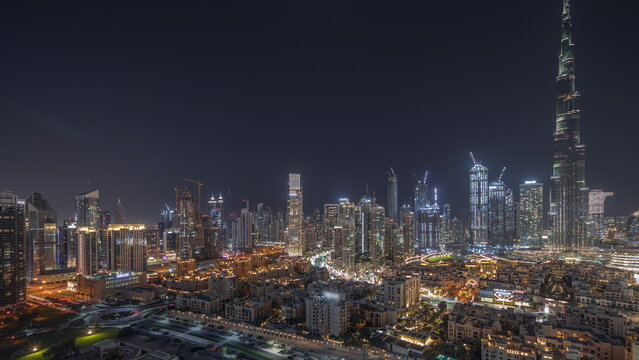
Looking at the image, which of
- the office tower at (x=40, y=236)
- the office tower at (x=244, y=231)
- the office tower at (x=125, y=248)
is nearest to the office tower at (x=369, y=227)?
the office tower at (x=244, y=231)

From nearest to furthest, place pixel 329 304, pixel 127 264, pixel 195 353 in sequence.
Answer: pixel 195 353
pixel 329 304
pixel 127 264

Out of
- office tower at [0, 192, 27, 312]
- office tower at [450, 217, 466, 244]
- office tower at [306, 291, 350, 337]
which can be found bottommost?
office tower at [450, 217, 466, 244]

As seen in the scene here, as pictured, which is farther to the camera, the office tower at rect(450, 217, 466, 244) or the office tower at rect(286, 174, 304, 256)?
the office tower at rect(450, 217, 466, 244)

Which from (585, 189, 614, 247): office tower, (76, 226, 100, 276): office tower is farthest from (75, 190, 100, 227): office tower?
(585, 189, 614, 247): office tower

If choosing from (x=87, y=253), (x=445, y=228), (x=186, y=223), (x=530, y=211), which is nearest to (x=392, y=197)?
(x=445, y=228)

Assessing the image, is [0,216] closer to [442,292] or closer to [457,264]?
[442,292]

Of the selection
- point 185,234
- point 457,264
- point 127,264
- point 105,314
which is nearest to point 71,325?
point 105,314

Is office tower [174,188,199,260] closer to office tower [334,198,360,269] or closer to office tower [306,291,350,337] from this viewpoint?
office tower [334,198,360,269]
